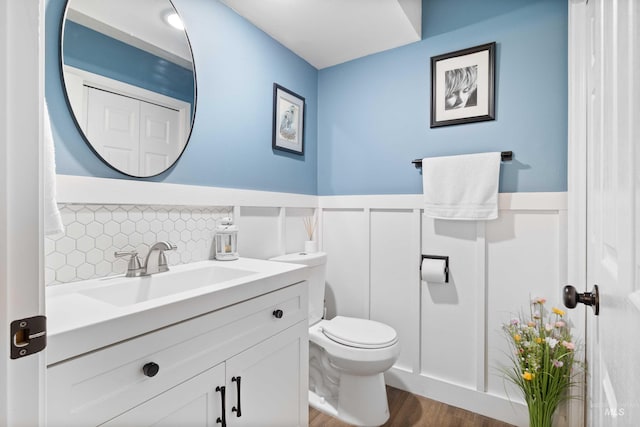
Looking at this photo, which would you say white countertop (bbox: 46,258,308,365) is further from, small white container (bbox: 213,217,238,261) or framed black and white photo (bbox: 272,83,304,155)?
framed black and white photo (bbox: 272,83,304,155)

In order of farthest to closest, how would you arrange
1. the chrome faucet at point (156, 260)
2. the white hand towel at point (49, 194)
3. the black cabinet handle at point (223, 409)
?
the chrome faucet at point (156, 260)
the black cabinet handle at point (223, 409)
the white hand towel at point (49, 194)

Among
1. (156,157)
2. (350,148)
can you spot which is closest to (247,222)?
(156,157)

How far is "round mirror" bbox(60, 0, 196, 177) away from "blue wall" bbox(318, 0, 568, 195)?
1.09 m

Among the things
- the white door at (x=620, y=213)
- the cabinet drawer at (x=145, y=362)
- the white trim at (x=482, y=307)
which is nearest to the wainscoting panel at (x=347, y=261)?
the white trim at (x=482, y=307)

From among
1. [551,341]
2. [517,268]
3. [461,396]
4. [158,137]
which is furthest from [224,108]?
[461,396]

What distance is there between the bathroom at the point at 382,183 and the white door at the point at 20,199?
72 centimetres

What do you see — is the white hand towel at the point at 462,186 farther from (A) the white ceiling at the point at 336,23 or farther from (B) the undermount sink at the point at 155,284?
(B) the undermount sink at the point at 155,284

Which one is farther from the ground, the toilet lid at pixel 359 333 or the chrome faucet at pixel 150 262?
the chrome faucet at pixel 150 262

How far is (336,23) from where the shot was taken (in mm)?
1784

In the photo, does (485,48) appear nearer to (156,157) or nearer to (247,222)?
(247,222)

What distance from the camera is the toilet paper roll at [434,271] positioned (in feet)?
5.80

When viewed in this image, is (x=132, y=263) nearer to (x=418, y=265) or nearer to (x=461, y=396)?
(x=418, y=265)

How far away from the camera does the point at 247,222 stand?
1.75 m

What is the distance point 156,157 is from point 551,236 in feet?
6.16
